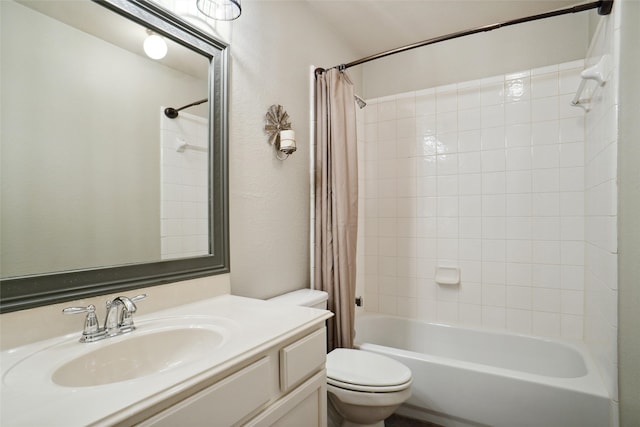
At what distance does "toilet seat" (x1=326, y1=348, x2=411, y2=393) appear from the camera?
1422 millimetres

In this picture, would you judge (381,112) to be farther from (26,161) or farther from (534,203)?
(26,161)

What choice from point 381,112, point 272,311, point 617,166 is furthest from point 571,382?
point 381,112

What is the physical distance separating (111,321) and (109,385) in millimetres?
360

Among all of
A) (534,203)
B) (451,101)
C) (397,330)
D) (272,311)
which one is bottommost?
(397,330)

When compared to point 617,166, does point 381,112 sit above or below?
above

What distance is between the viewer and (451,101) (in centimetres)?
246

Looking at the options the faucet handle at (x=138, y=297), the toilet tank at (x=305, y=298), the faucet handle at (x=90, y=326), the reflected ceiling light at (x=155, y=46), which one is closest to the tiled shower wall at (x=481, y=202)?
the toilet tank at (x=305, y=298)

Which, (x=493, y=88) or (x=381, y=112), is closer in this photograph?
(x=493, y=88)

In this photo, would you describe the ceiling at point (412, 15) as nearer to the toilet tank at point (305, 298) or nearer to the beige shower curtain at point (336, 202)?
the beige shower curtain at point (336, 202)

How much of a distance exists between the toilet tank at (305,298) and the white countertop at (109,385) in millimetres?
583

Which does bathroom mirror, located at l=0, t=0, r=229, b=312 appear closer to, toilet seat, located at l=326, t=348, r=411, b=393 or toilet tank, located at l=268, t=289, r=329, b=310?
toilet tank, located at l=268, t=289, r=329, b=310

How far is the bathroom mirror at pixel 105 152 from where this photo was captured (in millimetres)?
880

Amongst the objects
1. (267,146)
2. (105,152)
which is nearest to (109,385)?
(105,152)

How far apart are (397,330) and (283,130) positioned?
1.79 meters
